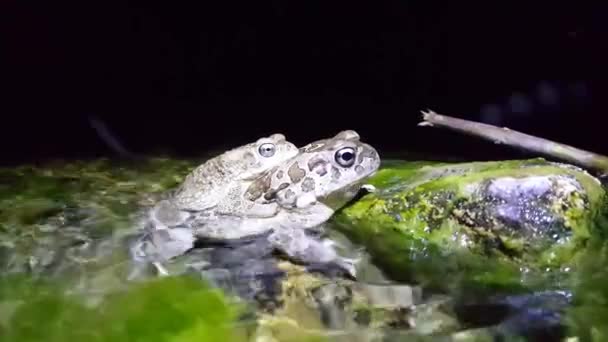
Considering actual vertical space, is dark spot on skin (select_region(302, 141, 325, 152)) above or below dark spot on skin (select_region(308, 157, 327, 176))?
above

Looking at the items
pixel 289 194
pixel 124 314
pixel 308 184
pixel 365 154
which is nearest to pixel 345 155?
pixel 365 154

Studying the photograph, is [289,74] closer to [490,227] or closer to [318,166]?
[318,166]

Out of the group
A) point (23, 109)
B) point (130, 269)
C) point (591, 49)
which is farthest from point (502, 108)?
point (23, 109)

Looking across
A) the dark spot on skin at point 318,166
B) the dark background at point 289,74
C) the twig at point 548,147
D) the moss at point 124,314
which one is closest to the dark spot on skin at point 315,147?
the dark spot on skin at point 318,166

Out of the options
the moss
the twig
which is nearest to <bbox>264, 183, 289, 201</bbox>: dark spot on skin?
the moss

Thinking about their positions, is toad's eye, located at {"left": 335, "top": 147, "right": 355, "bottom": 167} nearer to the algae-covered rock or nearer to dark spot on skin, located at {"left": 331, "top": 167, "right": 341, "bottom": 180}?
dark spot on skin, located at {"left": 331, "top": 167, "right": 341, "bottom": 180}


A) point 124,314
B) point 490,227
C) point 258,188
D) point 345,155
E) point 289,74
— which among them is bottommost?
point 124,314
